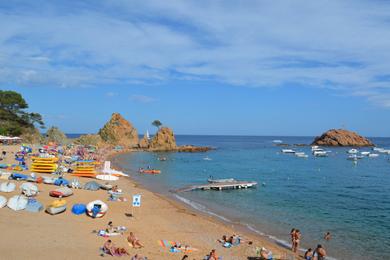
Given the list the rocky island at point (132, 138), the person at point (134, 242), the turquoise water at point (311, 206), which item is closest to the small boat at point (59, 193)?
the person at point (134, 242)

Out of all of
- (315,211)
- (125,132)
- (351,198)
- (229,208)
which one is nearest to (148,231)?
(229,208)

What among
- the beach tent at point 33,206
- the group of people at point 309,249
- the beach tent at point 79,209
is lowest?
the group of people at point 309,249

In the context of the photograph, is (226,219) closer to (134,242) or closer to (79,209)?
(79,209)

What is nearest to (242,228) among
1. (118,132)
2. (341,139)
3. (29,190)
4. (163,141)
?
(29,190)

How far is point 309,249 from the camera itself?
18.4 meters

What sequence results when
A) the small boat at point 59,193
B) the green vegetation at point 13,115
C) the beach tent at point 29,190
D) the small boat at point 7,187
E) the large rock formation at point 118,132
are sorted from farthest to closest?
the large rock formation at point 118,132 < the green vegetation at point 13,115 < the small boat at point 59,193 < the small boat at point 7,187 < the beach tent at point 29,190

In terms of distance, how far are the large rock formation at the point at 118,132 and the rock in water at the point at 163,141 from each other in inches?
360

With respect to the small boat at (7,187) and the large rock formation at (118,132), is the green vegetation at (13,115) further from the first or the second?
the small boat at (7,187)

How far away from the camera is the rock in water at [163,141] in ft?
356

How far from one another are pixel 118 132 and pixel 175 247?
100 meters

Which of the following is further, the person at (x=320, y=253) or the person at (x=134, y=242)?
the person at (x=134, y=242)

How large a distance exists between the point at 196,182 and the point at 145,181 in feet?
21.1

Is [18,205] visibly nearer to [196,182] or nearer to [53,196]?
[53,196]

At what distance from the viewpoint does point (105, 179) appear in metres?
39.3
